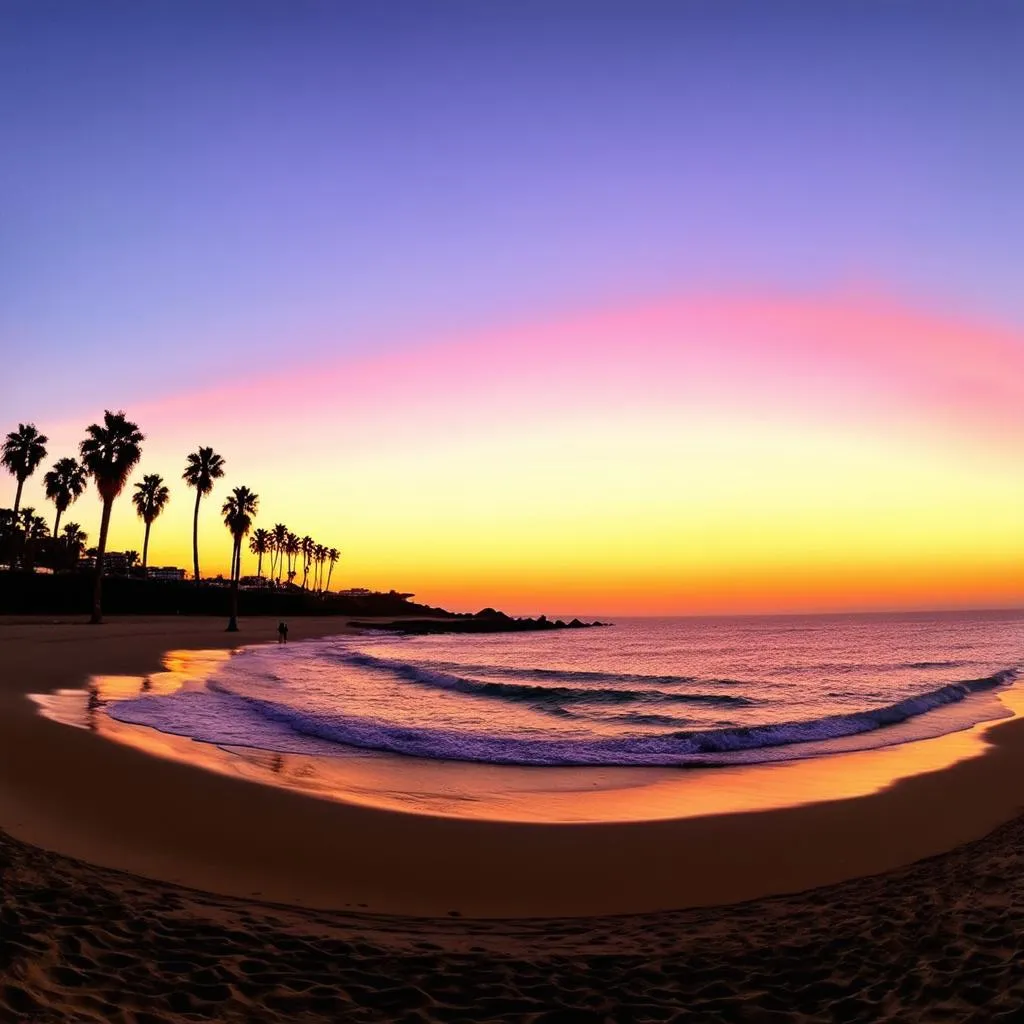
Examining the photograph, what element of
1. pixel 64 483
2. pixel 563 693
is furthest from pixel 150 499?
pixel 563 693

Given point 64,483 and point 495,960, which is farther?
point 64,483

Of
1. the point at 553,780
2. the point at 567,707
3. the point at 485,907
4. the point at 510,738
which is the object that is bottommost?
the point at 567,707

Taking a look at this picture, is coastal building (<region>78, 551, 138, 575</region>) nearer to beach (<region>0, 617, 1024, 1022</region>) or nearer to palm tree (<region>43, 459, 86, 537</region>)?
palm tree (<region>43, 459, 86, 537</region>)

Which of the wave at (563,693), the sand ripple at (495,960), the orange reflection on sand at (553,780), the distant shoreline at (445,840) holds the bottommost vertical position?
the wave at (563,693)

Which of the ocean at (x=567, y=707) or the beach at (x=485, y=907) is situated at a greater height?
the beach at (x=485, y=907)

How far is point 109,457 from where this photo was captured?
188ft

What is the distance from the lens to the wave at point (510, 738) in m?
16.9

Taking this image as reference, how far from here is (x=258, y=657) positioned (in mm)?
42844

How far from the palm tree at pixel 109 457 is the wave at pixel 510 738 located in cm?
3952

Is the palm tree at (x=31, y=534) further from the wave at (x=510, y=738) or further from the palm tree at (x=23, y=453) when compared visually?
the wave at (x=510, y=738)

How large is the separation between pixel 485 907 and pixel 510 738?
1173cm

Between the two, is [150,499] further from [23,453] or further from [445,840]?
[445,840]

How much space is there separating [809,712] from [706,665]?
2240cm

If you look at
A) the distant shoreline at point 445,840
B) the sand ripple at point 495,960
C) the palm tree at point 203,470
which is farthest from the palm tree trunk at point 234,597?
the sand ripple at point 495,960
